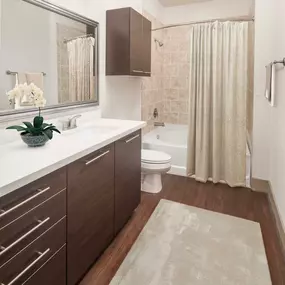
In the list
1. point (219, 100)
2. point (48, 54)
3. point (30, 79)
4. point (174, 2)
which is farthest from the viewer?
point (174, 2)

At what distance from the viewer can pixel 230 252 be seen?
6.37 feet

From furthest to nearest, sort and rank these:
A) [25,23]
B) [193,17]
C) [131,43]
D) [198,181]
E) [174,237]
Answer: [193,17]
[198,181]
[131,43]
[174,237]
[25,23]

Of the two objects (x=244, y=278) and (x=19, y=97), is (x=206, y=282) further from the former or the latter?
(x=19, y=97)

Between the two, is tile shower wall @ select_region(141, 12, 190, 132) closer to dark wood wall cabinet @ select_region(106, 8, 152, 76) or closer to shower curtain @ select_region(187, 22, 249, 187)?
shower curtain @ select_region(187, 22, 249, 187)

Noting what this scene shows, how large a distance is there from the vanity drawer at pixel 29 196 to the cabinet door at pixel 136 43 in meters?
1.76

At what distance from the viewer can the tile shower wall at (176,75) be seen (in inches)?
168

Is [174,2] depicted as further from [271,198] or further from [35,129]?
[35,129]

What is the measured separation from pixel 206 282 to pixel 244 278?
26cm

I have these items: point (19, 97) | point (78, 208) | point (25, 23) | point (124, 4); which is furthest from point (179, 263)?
point (124, 4)

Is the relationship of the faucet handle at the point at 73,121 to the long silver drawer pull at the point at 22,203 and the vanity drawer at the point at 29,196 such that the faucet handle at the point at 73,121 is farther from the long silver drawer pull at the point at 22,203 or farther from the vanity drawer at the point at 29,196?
the long silver drawer pull at the point at 22,203

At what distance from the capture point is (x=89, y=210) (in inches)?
62.0

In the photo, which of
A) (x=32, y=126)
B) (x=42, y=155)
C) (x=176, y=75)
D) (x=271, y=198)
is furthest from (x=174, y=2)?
(x=42, y=155)

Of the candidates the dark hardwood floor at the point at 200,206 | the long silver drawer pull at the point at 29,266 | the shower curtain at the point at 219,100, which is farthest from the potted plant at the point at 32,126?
the shower curtain at the point at 219,100

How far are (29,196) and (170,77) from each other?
3698 millimetres
